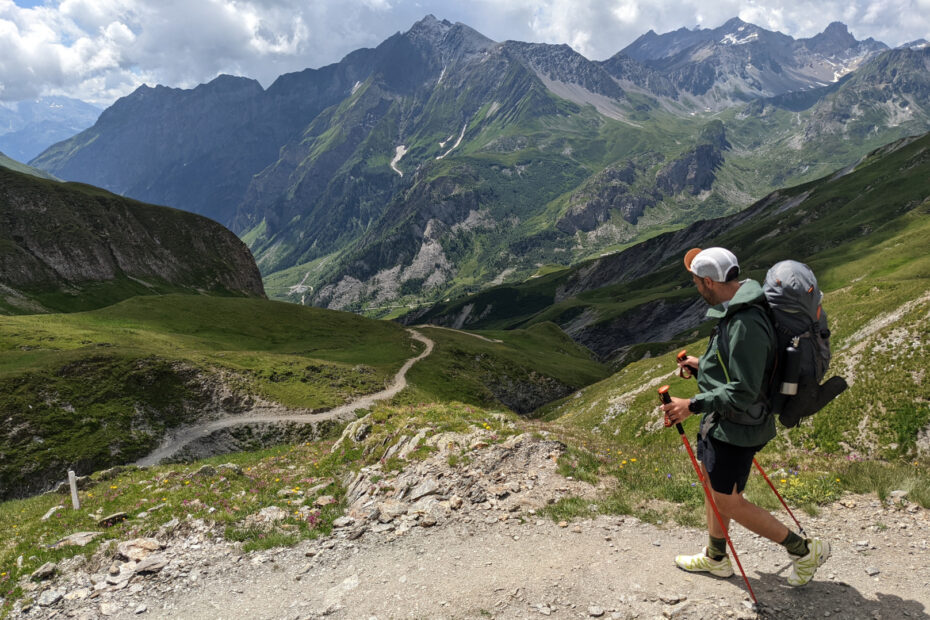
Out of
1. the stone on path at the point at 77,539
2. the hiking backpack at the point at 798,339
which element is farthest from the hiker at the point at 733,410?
the stone on path at the point at 77,539

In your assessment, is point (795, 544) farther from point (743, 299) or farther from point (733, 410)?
point (743, 299)

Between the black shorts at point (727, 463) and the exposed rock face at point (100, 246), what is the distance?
15084 cm

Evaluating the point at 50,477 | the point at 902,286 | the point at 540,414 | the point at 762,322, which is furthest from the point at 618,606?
the point at 540,414

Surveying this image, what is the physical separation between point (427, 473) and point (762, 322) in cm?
1166

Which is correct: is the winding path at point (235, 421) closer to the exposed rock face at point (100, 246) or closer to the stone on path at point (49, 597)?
the stone on path at point (49, 597)

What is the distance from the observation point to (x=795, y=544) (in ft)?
25.8

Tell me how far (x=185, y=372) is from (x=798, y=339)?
61.1 meters

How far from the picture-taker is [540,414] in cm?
7506

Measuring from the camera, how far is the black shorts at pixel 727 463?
311 inches

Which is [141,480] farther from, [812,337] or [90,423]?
[90,423]

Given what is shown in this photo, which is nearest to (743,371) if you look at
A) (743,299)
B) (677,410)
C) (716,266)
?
(743,299)

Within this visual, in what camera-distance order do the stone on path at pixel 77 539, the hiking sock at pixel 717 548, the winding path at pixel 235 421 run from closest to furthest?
the hiking sock at pixel 717 548, the stone on path at pixel 77 539, the winding path at pixel 235 421

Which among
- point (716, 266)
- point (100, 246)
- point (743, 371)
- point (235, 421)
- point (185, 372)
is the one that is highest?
point (100, 246)

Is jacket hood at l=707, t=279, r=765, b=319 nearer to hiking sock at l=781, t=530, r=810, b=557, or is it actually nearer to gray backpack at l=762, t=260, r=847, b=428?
gray backpack at l=762, t=260, r=847, b=428
